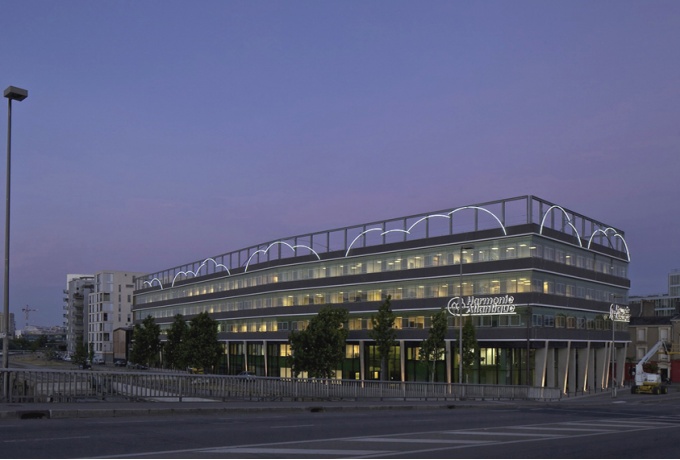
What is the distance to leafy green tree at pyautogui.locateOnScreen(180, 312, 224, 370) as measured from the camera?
285 feet

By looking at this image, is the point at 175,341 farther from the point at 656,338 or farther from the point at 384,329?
the point at 656,338

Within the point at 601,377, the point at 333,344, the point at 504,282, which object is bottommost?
the point at 601,377

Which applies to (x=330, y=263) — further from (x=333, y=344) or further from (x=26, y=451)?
(x=26, y=451)

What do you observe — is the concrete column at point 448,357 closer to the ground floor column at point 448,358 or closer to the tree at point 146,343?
the ground floor column at point 448,358

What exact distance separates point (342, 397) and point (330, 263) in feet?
184

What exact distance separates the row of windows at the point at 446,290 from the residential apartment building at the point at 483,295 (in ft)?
0.40

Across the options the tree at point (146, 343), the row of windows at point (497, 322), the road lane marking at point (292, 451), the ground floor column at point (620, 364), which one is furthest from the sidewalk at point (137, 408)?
the tree at point (146, 343)

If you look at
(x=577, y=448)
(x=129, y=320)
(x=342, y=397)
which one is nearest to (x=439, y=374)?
(x=342, y=397)

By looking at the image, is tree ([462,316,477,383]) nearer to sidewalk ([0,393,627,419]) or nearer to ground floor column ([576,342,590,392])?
ground floor column ([576,342,590,392])

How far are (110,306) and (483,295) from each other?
12258 cm

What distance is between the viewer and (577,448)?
1702cm

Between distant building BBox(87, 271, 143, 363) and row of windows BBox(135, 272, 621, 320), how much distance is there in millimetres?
75318

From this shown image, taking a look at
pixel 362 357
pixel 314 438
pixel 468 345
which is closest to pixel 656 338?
pixel 362 357

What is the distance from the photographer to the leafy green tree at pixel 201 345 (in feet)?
285
